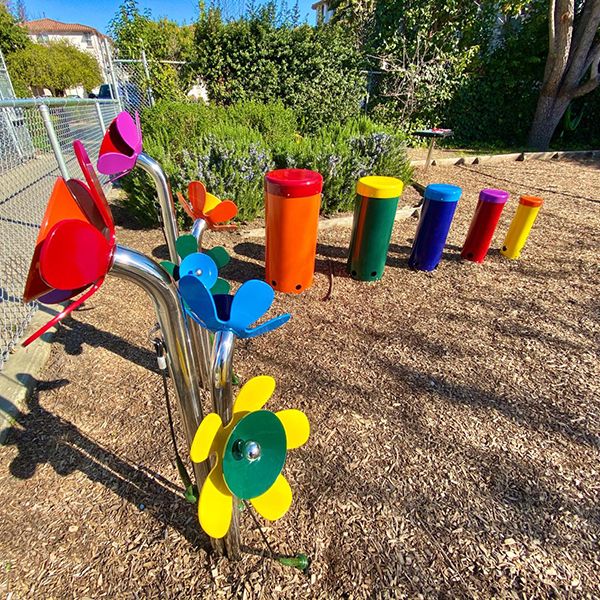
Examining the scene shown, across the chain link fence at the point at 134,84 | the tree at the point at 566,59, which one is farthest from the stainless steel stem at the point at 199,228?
the tree at the point at 566,59

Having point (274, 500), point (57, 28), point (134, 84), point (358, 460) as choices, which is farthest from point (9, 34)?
point (57, 28)

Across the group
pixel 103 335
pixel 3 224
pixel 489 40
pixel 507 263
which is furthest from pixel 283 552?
pixel 489 40

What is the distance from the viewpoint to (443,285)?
374 centimetres

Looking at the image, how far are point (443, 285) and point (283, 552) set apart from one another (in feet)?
9.77

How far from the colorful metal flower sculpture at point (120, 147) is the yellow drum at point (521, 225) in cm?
406

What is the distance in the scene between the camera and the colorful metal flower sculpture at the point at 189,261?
120 cm

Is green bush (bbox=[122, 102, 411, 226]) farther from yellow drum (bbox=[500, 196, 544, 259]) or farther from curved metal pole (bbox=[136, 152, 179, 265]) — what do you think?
curved metal pole (bbox=[136, 152, 179, 265])

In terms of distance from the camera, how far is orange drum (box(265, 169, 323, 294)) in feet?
9.68

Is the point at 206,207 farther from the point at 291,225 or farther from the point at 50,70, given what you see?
the point at 50,70

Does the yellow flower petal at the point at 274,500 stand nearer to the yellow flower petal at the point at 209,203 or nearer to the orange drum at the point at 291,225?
the yellow flower petal at the point at 209,203

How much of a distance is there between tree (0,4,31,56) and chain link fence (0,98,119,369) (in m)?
9.39

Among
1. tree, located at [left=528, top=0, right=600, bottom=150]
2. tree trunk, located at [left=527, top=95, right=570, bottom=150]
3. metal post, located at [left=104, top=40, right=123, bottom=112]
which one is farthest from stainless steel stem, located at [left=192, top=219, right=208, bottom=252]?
tree trunk, located at [left=527, top=95, right=570, bottom=150]

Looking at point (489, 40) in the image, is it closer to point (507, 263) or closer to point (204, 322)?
point (507, 263)

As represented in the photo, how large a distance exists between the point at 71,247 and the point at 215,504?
30.9 inches
